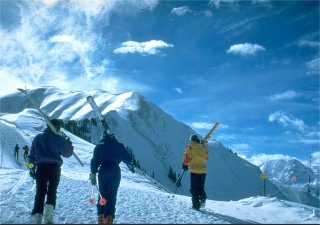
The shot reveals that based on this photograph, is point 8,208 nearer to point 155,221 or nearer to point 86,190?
point 155,221

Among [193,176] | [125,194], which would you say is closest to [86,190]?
[125,194]

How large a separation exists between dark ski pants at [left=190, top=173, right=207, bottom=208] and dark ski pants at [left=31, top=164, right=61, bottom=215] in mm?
4513

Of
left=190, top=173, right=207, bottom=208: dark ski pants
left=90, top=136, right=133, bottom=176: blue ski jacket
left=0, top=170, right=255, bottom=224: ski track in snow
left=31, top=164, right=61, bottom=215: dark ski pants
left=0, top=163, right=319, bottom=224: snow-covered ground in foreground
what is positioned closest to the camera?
left=31, top=164, right=61, bottom=215: dark ski pants

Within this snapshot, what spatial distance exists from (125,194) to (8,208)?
5883 mm

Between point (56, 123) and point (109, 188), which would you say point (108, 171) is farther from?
point (56, 123)

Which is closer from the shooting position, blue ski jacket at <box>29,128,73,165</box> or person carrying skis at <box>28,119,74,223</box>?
person carrying skis at <box>28,119,74,223</box>

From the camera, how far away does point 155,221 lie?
11.1 meters

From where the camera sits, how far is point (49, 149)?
1097 cm

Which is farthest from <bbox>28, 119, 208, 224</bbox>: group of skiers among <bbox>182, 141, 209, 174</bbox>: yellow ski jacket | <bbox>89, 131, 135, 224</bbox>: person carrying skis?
<bbox>182, 141, 209, 174</bbox>: yellow ski jacket

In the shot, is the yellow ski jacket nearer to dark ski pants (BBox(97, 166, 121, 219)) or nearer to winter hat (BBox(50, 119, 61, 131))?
dark ski pants (BBox(97, 166, 121, 219))

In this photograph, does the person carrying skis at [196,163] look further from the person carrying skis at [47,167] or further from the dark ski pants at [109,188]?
the person carrying skis at [47,167]

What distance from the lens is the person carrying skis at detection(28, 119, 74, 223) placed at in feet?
34.0

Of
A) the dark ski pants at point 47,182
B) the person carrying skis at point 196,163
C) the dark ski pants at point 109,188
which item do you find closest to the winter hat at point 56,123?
the dark ski pants at point 47,182

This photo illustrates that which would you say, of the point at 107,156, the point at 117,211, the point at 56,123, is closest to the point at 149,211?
the point at 117,211
